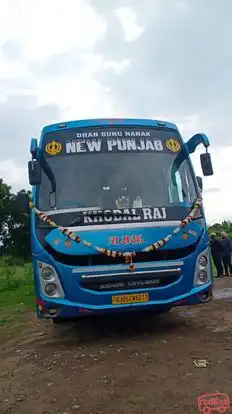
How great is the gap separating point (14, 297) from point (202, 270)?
8.94 meters

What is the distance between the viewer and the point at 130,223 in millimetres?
6691

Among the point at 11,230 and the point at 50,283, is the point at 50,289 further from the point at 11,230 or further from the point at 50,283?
the point at 11,230

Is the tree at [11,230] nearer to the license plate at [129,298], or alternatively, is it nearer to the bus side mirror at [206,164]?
the bus side mirror at [206,164]

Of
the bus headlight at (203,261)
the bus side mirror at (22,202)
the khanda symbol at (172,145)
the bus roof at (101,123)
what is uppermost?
the bus roof at (101,123)

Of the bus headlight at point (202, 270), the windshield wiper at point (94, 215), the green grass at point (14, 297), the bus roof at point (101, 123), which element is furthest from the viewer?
the green grass at point (14, 297)

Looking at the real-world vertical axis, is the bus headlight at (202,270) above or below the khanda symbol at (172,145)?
below

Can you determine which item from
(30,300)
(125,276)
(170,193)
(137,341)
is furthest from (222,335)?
(30,300)

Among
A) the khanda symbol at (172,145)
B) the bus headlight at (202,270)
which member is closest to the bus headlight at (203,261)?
the bus headlight at (202,270)

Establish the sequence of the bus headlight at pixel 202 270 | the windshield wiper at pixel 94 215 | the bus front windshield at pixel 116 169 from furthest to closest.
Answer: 1. the bus front windshield at pixel 116 169
2. the bus headlight at pixel 202 270
3. the windshield wiper at pixel 94 215

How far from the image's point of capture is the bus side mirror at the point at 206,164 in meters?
7.75

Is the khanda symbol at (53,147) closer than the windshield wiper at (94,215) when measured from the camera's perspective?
No

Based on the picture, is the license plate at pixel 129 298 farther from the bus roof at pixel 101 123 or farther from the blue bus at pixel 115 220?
the bus roof at pixel 101 123

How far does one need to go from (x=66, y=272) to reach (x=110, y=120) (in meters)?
2.66

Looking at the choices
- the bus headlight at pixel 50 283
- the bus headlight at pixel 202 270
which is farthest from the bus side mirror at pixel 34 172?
the bus headlight at pixel 202 270
